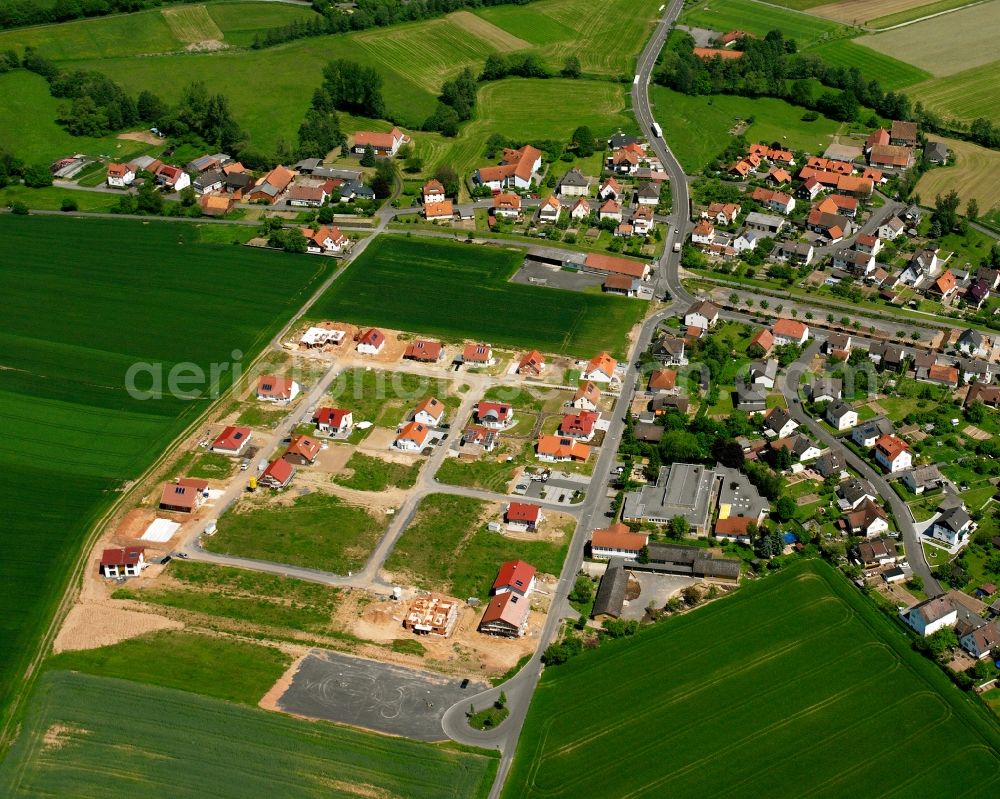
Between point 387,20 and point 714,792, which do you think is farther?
point 387,20

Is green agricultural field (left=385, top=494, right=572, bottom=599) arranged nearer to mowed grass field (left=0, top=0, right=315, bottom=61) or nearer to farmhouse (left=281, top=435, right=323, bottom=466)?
farmhouse (left=281, top=435, right=323, bottom=466)

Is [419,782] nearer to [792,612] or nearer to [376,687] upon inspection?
[376,687]

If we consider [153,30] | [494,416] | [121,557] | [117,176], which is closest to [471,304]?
[494,416]

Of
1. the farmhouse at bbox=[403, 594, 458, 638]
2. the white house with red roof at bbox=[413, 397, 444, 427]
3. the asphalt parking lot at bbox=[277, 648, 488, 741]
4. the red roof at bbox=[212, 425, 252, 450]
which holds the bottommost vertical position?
the asphalt parking lot at bbox=[277, 648, 488, 741]

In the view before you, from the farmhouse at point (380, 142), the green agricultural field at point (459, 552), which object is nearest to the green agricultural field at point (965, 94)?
the farmhouse at point (380, 142)

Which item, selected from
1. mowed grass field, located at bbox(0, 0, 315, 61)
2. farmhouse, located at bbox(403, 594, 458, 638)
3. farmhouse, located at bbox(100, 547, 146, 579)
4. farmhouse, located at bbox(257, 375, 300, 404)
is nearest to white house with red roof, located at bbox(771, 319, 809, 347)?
farmhouse, located at bbox(257, 375, 300, 404)

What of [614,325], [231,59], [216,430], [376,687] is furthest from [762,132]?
[376,687]
